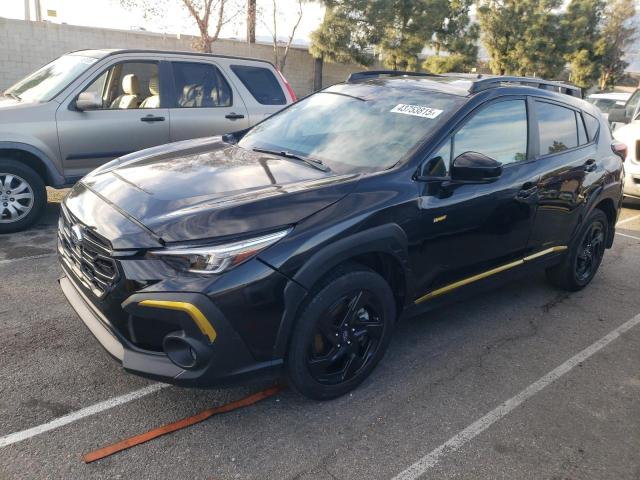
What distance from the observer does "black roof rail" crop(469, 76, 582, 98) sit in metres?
3.79

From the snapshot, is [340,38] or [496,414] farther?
[340,38]

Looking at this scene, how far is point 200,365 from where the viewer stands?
251 cm

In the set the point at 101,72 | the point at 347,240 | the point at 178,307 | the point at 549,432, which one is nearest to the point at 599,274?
the point at 549,432

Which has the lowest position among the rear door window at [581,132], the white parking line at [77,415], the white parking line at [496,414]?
the white parking line at [496,414]

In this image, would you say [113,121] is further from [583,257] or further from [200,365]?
[583,257]

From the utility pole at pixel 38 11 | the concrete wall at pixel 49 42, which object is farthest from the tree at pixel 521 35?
the utility pole at pixel 38 11

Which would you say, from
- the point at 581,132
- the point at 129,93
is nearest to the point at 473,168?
the point at 581,132

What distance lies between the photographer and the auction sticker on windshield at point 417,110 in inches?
139

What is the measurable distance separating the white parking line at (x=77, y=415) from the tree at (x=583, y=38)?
31353 millimetres

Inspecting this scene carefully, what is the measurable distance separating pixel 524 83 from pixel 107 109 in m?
4.28

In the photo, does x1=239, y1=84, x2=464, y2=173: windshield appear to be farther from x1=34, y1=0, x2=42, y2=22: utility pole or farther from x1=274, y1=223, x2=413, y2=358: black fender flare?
x1=34, y1=0, x2=42, y2=22: utility pole

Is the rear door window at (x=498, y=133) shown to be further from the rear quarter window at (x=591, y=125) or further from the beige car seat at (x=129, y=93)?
the beige car seat at (x=129, y=93)

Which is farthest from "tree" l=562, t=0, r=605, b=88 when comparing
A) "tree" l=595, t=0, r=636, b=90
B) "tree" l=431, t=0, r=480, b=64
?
"tree" l=431, t=0, r=480, b=64

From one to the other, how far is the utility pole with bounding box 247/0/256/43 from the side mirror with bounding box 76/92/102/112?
1725 cm
